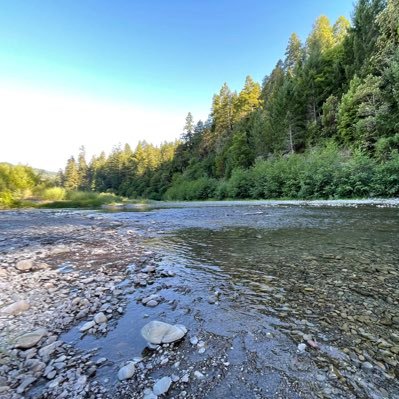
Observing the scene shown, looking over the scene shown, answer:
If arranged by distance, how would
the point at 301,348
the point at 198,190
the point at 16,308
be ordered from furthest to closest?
the point at 198,190
the point at 16,308
the point at 301,348

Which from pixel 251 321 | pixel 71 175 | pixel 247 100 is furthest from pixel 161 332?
pixel 71 175

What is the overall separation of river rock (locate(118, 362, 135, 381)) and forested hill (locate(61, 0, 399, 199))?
73.2 ft

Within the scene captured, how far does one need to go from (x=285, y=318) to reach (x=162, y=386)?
1798 mm

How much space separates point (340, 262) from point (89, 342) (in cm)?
492

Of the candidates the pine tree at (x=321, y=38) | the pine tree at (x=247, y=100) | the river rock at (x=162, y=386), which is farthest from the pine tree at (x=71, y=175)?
the river rock at (x=162, y=386)

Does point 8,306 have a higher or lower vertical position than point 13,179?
lower

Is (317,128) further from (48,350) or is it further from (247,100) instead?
(48,350)

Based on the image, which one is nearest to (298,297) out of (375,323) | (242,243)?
(375,323)

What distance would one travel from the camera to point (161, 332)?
2.83m

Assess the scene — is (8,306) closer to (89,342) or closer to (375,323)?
(89,342)

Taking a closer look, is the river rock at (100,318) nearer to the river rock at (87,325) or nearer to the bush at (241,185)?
the river rock at (87,325)

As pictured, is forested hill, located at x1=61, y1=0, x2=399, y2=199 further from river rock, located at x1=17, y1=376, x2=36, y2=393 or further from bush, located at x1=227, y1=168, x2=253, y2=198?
river rock, located at x1=17, y1=376, x2=36, y2=393

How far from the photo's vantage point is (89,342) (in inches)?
110

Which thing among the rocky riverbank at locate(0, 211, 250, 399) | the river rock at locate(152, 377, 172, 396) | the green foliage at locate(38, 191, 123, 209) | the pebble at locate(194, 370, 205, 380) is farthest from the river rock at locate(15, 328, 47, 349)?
the green foliage at locate(38, 191, 123, 209)
